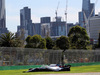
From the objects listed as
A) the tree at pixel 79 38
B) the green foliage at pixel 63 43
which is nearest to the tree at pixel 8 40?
the green foliage at pixel 63 43

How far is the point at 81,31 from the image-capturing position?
107000 mm

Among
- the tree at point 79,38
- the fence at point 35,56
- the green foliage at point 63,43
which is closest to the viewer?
the fence at point 35,56

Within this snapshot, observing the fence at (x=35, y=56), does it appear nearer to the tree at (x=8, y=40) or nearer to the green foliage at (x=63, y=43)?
the tree at (x=8, y=40)

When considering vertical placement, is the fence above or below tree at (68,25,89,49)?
below

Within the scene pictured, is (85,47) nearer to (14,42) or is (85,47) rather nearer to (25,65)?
(14,42)

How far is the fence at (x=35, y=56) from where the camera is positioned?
5298 cm

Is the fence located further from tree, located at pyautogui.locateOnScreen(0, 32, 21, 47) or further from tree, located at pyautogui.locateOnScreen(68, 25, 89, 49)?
tree, located at pyautogui.locateOnScreen(68, 25, 89, 49)

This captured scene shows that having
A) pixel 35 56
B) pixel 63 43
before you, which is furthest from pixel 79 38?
pixel 35 56

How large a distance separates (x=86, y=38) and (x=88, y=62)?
27448 millimetres

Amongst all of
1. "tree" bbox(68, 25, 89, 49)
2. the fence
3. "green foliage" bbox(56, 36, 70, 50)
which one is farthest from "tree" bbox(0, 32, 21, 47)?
"tree" bbox(68, 25, 89, 49)

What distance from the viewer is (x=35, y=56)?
59844mm

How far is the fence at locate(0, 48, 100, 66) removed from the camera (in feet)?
174

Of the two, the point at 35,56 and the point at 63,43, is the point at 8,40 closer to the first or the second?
the point at 35,56

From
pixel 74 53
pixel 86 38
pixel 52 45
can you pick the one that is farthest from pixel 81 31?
pixel 74 53
